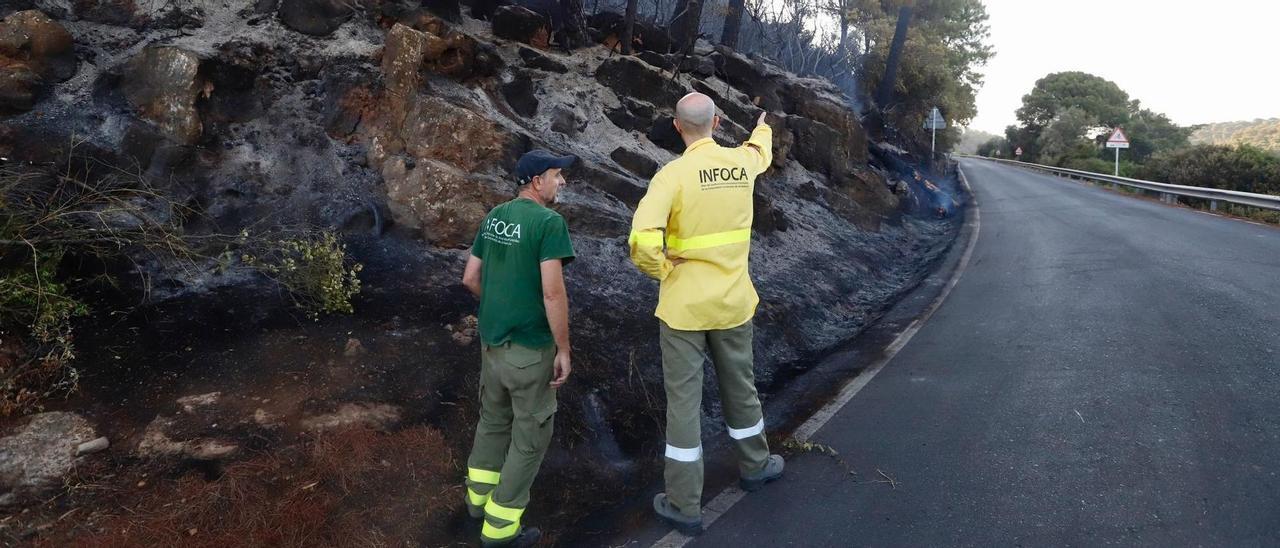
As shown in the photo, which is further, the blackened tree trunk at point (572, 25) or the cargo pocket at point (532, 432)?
the blackened tree trunk at point (572, 25)

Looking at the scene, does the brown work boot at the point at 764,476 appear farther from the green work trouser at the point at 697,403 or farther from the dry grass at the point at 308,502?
the dry grass at the point at 308,502

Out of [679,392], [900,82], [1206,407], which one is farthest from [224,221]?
[900,82]

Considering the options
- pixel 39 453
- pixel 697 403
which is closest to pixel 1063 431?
pixel 697 403

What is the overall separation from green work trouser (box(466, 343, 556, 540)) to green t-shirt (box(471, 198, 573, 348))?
0.26 ft

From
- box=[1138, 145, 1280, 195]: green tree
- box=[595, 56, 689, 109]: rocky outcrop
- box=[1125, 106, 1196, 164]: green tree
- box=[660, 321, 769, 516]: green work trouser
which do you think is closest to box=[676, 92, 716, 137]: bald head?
box=[660, 321, 769, 516]: green work trouser

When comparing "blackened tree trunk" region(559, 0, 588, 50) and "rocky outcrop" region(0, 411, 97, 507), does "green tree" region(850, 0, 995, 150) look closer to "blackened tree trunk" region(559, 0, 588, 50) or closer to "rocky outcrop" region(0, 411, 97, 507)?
"blackened tree trunk" region(559, 0, 588, 50)

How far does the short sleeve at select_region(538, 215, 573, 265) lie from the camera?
3494 millimetres

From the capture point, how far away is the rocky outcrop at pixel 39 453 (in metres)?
3.54

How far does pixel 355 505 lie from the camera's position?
12.2 feet

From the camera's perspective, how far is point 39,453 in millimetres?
3729

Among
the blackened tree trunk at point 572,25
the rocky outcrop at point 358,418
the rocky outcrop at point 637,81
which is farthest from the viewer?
the blackened tree trunk at point 572,25

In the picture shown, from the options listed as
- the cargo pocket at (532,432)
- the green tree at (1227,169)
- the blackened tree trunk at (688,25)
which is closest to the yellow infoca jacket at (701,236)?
the cargo pocket at (532,432)

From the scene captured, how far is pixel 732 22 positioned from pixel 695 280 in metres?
12.8

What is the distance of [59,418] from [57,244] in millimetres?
1172
